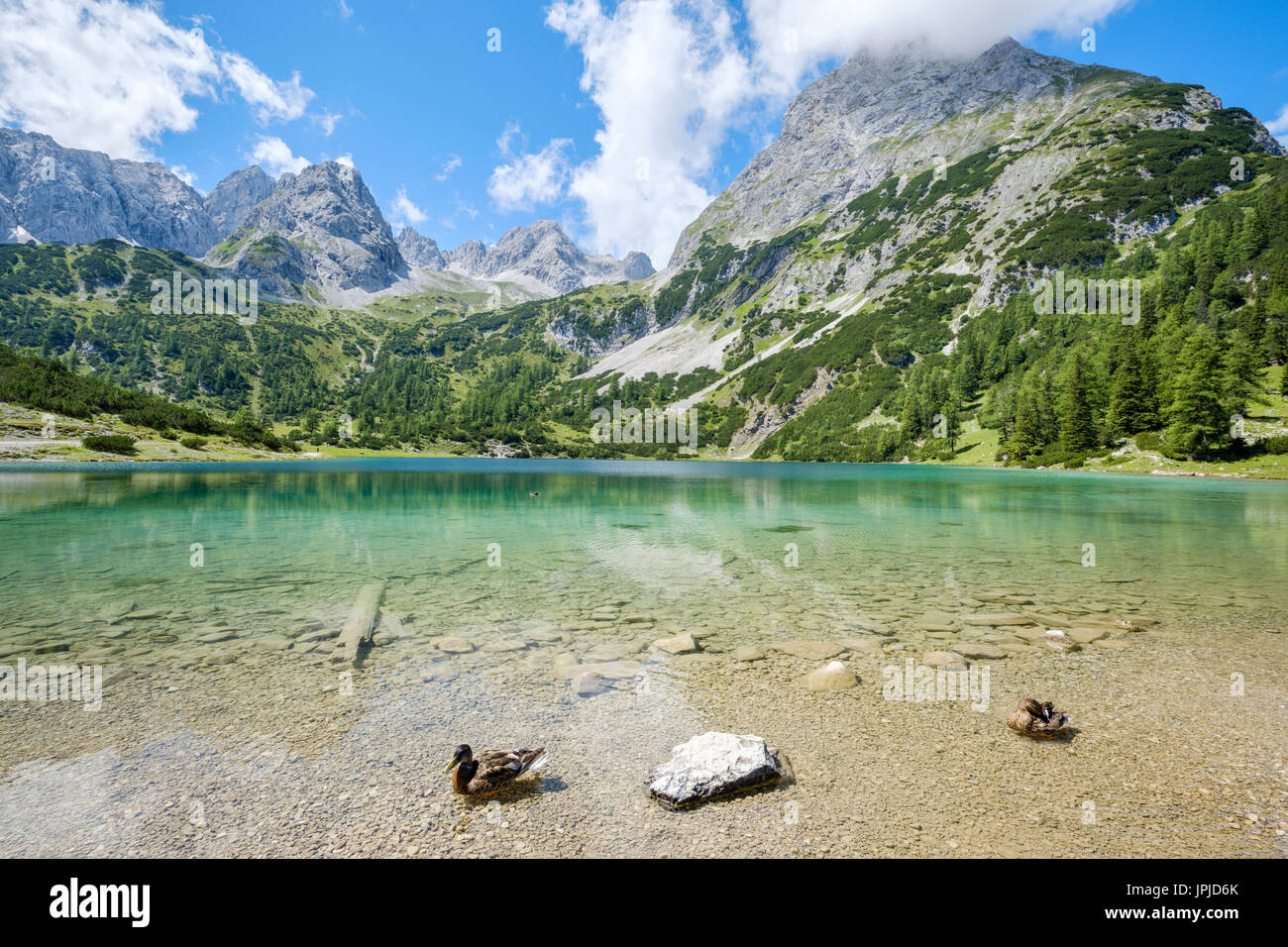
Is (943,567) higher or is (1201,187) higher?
(1201,187)

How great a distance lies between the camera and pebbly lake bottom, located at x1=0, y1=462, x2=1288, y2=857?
19.6ft

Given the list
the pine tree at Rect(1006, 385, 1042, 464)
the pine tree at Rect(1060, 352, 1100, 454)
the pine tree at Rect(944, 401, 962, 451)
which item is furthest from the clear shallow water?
the pine tree at Rect(944, 401, 962, 451)

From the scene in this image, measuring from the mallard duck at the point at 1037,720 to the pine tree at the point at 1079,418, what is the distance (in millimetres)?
132383

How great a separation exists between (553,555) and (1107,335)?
524ft

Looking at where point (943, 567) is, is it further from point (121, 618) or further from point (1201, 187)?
point (1201, 187)

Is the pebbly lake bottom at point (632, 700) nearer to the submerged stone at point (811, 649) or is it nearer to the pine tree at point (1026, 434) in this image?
the submerged stone at point (811, 649)

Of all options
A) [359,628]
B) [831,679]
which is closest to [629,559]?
[359,628]

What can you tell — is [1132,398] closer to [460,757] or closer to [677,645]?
[677,645]

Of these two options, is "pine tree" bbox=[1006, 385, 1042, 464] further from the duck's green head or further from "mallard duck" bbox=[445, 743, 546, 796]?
the duck's green head

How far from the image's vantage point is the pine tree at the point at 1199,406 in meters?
84.1
